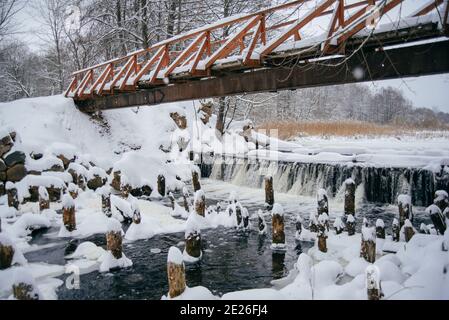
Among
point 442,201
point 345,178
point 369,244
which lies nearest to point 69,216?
point 369,244

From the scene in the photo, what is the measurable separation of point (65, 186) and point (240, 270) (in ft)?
27.0

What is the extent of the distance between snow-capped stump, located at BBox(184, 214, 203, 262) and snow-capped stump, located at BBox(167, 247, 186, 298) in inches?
84.4

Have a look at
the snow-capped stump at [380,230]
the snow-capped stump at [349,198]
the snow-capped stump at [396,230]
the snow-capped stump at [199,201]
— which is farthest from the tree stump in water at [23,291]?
the snow-capped stump at [349,198]

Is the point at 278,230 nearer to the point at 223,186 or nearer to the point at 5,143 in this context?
the point at 223,186

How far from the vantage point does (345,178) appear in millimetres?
12164

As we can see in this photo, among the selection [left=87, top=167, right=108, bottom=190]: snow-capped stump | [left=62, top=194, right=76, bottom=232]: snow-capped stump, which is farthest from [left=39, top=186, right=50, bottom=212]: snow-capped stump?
[left=87, top=167, right=108, bottom=190]: snow-capped stump

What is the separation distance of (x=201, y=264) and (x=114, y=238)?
1.81 meters

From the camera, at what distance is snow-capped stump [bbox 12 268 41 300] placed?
3.73 m

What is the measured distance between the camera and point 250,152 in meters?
17.8

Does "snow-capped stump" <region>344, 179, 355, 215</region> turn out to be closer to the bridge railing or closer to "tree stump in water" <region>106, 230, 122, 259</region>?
the bridge railing

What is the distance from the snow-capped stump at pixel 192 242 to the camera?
22.3ft

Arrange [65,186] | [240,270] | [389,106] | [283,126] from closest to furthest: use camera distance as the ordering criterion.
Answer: [240,270] → [65,186] → [283,126] → [389,106]
